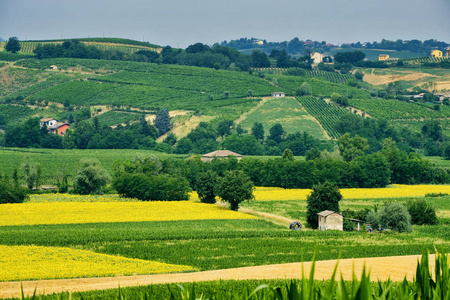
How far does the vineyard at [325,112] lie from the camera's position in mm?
148000

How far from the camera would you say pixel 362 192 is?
91438mm

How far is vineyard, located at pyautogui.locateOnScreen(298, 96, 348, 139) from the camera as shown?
486 feet

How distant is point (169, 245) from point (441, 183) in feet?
235

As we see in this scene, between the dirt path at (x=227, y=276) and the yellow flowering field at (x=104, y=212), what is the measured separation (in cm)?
2534

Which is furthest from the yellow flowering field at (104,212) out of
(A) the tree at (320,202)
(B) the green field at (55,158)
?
(B) the green field at (55,158)

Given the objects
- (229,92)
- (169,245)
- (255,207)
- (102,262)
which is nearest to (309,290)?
(102,262)

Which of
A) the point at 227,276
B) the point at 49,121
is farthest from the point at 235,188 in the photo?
the point at 49,121

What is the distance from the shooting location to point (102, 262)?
1534 inches

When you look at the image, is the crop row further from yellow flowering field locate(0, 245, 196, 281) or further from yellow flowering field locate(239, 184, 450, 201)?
yellow flowering field locate(0, 245, 196, 281)

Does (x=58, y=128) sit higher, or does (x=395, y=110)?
(x=395, y=110)

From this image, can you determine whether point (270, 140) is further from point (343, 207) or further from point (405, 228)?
point (405, 228)

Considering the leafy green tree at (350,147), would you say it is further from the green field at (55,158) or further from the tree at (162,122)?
the tree at (162,122)

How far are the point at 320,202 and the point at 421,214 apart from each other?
35.1 feet

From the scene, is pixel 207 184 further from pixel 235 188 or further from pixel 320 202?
pixel 320 202
